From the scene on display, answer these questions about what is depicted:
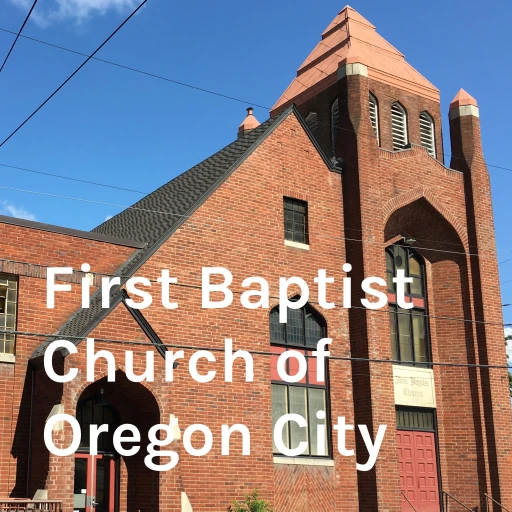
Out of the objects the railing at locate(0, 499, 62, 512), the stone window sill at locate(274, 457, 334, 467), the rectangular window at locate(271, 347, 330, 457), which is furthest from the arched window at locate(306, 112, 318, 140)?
the railing at locate(0, 499, 62, 512)

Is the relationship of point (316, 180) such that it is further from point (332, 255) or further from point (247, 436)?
point (247, 436)

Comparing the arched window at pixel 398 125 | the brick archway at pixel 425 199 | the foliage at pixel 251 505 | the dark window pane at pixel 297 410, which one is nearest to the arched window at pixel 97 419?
the foliage at pixel 251 505

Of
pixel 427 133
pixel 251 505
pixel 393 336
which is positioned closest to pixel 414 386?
pixel 393 336

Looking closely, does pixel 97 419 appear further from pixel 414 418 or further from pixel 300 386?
pixel 414 418

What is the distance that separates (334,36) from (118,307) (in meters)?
15.5

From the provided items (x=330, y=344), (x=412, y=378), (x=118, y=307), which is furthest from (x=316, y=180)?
(x=118, y=307)

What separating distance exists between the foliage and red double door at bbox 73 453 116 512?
2.78 m

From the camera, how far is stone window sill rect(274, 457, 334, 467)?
19734mm

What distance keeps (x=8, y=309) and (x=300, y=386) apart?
7485 mm

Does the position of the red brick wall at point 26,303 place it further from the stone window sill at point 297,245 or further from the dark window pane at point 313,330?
the dark window pane at point 313,330

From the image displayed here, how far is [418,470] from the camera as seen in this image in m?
22.5

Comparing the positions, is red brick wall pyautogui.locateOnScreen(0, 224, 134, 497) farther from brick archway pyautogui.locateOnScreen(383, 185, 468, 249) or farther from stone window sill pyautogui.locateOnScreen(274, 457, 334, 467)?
brick archway pyautogui.locateOnScreen(383, 185, 468, 249)

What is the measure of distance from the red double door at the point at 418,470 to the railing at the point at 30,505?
10.3 meters

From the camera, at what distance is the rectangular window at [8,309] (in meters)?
17.5
